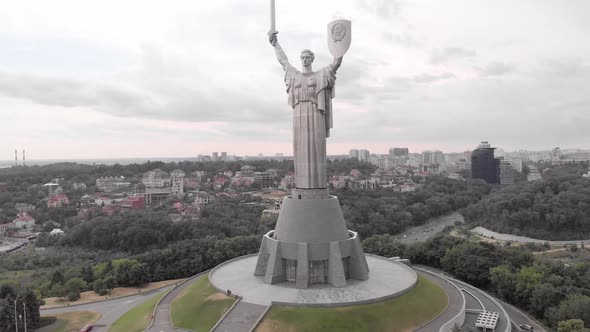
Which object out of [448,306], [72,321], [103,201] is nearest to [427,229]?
[448,306]

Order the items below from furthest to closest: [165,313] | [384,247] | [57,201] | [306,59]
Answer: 1. [57,201]
2. [384,247]
3. [306,59]
4. [165,313]

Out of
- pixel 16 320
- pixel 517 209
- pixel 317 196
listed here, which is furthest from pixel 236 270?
pixel 517 209

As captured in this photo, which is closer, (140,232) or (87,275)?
(87,275)

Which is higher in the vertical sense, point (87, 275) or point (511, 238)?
point (87, 275)

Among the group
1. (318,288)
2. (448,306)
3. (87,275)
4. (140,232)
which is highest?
(318,288)

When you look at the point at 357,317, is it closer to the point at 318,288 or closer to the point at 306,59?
the point at 318,288

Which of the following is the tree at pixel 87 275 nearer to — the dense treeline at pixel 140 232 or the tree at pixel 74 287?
the tree at pixel 74 287

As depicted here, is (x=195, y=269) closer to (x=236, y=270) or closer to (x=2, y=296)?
(x=236, y=270)

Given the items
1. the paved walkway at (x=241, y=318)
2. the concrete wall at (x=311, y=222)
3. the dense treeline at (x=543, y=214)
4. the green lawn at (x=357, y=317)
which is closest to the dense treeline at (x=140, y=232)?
the concrete wall at (x=311, y=222)

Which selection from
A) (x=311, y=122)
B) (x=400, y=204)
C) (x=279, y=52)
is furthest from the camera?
(x=400, y=204)
